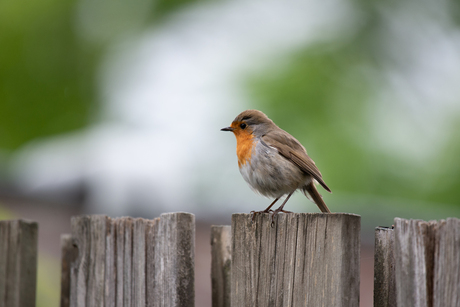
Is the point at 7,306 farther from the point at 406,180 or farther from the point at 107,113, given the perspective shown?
the point at 406,180

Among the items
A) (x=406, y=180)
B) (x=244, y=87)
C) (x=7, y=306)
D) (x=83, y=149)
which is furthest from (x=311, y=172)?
(x=83, y=149)

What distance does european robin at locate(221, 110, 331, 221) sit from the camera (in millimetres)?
3488

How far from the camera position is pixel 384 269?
1.85 metres

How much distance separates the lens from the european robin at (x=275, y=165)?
3.49m

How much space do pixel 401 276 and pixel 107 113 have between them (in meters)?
5.54

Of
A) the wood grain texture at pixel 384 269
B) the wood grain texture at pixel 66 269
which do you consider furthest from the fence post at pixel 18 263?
the wood grain texture at pixel 384 269

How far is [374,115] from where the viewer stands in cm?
641

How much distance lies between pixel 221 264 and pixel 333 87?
4.60 m

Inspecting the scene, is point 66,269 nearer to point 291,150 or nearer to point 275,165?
point 275,165

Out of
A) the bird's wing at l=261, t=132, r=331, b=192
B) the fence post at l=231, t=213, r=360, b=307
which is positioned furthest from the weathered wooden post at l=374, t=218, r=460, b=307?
the bird's wing at l=261, t=132, r=331, b=192

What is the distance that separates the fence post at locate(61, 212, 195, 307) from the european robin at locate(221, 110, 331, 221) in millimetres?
1341

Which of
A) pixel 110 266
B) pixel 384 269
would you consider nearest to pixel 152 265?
pixel 110 266

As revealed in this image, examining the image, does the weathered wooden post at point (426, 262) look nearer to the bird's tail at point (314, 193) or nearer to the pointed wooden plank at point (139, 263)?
the pointed wooden plank at point (139, 263)

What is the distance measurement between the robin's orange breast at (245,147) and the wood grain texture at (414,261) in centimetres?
205
